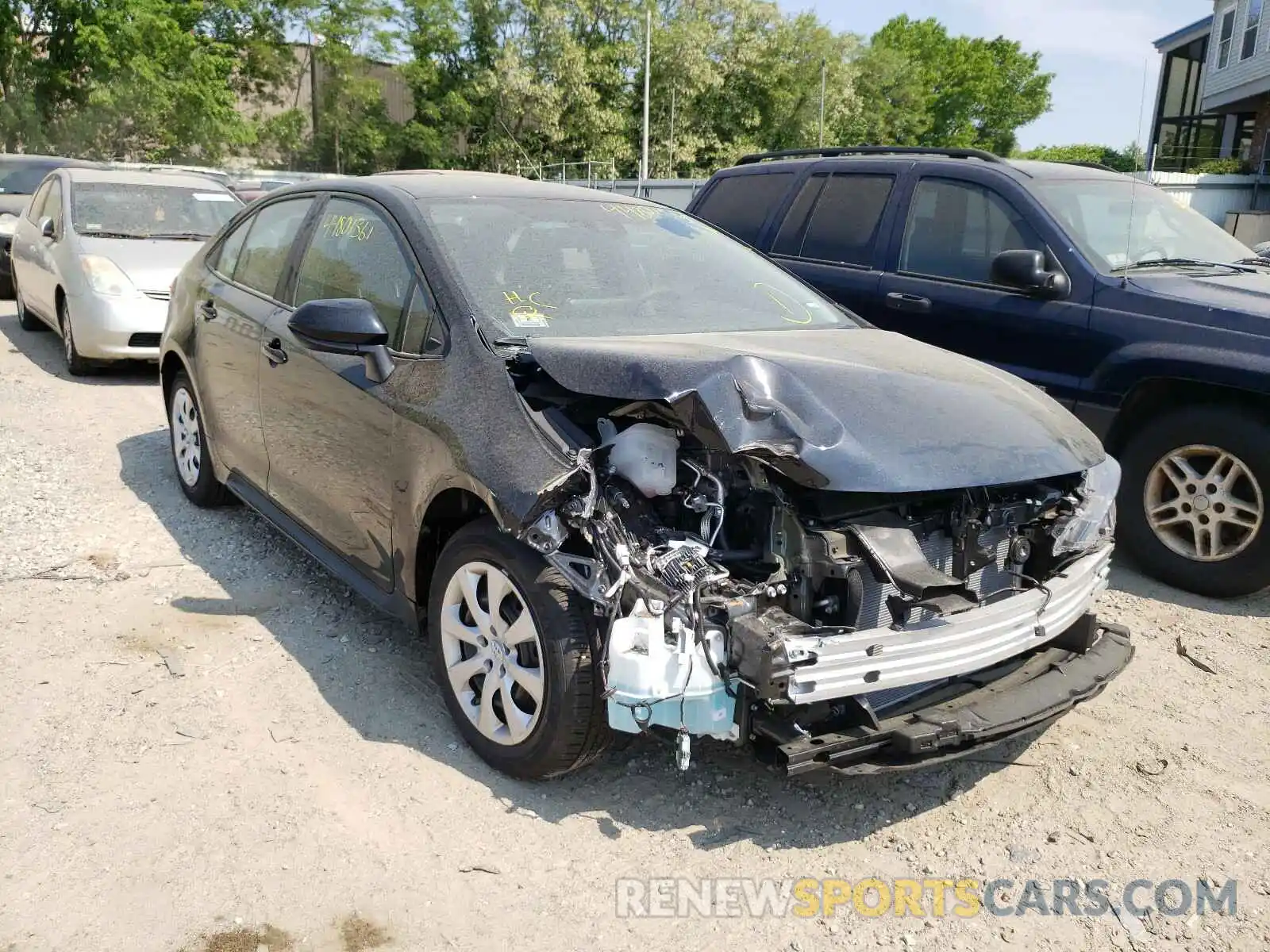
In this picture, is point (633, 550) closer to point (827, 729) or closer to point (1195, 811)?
point (827, 729)

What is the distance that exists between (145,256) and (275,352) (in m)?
5.47

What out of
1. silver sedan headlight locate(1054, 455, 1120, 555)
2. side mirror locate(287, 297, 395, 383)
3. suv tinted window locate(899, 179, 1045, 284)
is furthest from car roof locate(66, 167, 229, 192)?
silver sedan headlight locate(1054, 455, 1120, 555)

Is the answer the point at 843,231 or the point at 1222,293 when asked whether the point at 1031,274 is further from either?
the point at 843,231

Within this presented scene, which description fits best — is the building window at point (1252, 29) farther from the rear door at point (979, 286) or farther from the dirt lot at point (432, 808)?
the dirt lot at point (432, 808)

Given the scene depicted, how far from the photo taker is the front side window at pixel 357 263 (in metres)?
3.75

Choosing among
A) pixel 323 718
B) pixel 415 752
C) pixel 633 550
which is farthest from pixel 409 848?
pixel 633 550

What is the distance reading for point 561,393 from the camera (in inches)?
127

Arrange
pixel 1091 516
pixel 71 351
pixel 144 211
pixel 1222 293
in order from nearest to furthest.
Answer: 1. pixel 1091 516
2. pixel 1222 293
3. pixel 71 351
4. pixel 144 211

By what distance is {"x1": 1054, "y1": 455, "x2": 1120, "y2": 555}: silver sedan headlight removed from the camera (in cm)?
A: 332

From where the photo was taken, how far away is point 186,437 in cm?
566

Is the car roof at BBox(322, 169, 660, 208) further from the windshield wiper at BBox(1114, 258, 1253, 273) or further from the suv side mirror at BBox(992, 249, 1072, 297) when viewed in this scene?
the windshield wiper at BBox(1114, 258, 1253, 273)

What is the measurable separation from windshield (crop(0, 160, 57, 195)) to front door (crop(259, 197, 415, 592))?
12183 millimetres

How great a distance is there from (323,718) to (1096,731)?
2696mm

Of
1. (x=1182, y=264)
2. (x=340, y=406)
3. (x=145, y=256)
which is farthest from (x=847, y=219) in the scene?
(x=145, y=256)
